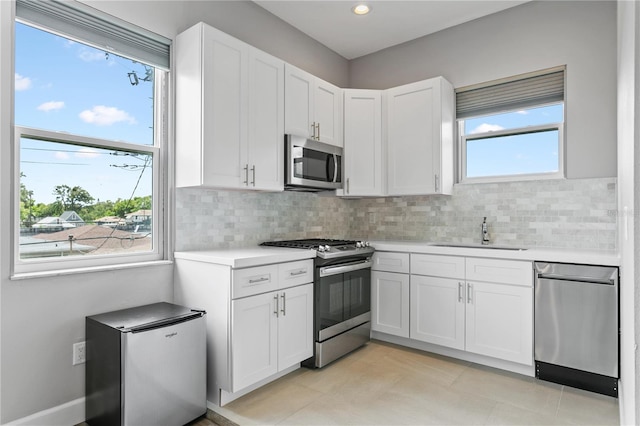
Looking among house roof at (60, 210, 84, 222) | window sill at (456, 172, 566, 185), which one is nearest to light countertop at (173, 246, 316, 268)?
house roof at (60, 210, 84, 222)

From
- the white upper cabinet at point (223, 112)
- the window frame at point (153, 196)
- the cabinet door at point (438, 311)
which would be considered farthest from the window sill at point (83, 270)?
the cabinet door at point (438, 311)

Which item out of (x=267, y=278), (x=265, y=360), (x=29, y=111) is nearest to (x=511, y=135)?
(x=267, y=278)

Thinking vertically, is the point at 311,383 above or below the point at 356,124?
below

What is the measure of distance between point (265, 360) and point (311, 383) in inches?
16.5

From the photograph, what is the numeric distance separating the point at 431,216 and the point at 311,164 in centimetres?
137

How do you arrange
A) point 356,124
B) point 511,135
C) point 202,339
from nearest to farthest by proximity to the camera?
1. point 202,339
2. point 511,135
3. point 356,124

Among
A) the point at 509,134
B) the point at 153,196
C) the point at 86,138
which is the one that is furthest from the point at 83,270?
the point at 509,134

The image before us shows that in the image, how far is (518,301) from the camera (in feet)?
9.09

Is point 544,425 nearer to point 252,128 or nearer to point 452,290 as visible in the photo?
point 452,290

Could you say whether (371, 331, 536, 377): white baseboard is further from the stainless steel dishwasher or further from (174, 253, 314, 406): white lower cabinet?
(174, 253, 314, 406): white lower cabinet

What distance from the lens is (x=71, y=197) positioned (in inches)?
88.4

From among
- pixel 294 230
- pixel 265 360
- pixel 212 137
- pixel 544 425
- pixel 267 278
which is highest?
pixel 212 137

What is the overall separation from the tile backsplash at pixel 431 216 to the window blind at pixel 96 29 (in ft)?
3.22

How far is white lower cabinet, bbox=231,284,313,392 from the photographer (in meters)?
2.31
